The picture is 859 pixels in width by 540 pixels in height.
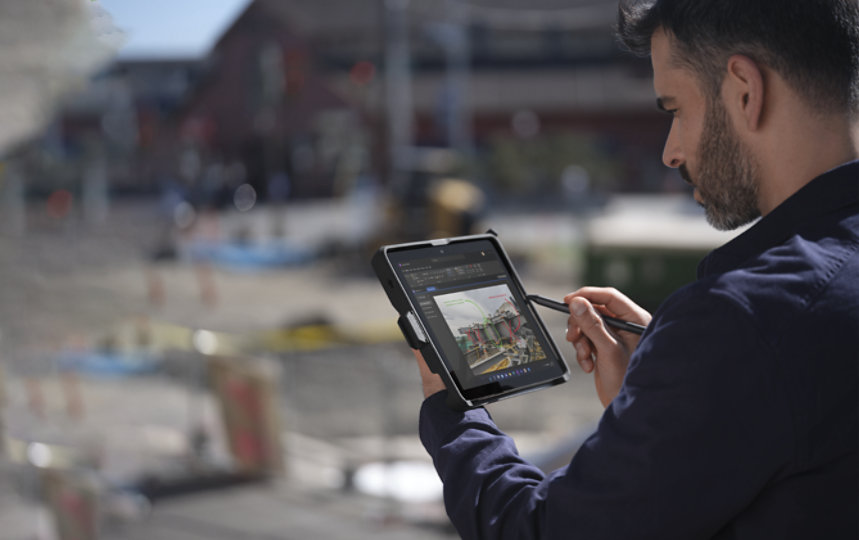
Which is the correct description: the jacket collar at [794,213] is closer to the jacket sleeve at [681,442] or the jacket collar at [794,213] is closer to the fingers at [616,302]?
the jacket sleeve at [681,442]

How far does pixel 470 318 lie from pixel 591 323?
0.18 meters

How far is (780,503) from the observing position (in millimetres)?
1081

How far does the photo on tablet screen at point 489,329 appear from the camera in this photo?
1416 mm

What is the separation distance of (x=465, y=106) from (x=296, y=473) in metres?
31.9

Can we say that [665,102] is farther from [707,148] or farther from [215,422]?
[215,422]

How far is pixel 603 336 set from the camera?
1.41m

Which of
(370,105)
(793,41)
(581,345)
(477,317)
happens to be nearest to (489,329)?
(477,317)

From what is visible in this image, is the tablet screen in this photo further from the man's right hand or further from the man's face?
the man's face

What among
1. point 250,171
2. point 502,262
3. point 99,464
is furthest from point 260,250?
point 502,262

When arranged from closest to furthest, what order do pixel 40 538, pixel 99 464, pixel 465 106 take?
1. pixel 40 538
2. pixel 99 464
3. pixel 465 106

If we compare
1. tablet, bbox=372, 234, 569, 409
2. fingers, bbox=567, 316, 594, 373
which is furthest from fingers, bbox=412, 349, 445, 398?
fingers, bbox=567, 316, 594, 373

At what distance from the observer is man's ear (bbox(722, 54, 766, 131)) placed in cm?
116

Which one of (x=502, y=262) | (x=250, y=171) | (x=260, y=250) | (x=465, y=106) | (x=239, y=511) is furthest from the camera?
(x=465, y=106)

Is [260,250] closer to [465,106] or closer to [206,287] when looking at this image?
[206,287]
